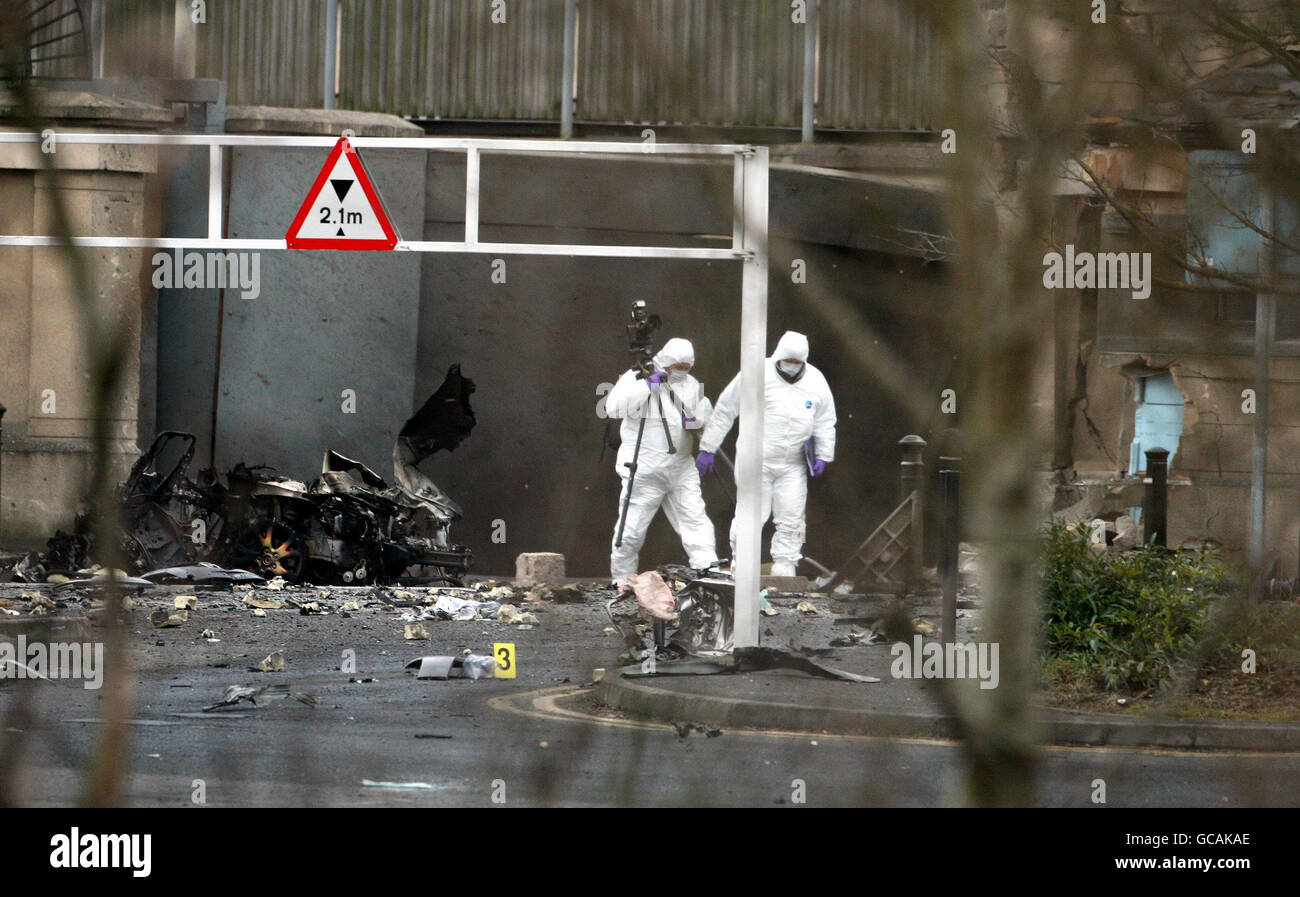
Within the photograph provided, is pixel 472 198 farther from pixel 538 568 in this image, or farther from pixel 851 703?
pixel 851 703

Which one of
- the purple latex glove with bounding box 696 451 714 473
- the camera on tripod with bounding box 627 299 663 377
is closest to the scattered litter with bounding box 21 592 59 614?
the camera on tripod with bounding box 627 299 663 377

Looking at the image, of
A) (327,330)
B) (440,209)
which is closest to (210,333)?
(327,330)

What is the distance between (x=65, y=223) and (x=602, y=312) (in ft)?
45.5

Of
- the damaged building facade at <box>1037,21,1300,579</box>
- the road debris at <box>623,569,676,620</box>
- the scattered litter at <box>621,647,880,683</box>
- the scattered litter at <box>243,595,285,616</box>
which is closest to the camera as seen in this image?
the damaged building facade at <box>1037,21,1300,579</box>

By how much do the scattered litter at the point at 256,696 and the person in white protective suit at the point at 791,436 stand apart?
5.48 m

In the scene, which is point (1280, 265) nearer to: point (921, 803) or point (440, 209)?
point (921, 803)

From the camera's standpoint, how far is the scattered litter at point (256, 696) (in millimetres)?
7484

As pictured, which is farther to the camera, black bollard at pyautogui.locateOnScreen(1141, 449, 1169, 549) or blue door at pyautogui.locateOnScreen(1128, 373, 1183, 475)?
blue door at pyautogui.locateOnScreen(1128, 373, 1183, 475)

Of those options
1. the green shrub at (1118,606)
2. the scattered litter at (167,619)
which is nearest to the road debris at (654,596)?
the green shrub at (1118,606)

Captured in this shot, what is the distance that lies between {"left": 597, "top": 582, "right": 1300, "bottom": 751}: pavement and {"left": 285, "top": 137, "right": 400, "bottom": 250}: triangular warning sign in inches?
98.9

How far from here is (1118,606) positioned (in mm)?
8203

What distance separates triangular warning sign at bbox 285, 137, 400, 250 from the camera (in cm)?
802

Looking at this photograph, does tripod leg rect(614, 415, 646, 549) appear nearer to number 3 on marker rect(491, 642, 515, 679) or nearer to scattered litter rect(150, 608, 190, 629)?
scattered litter rect(150, 608, 190, 629)
